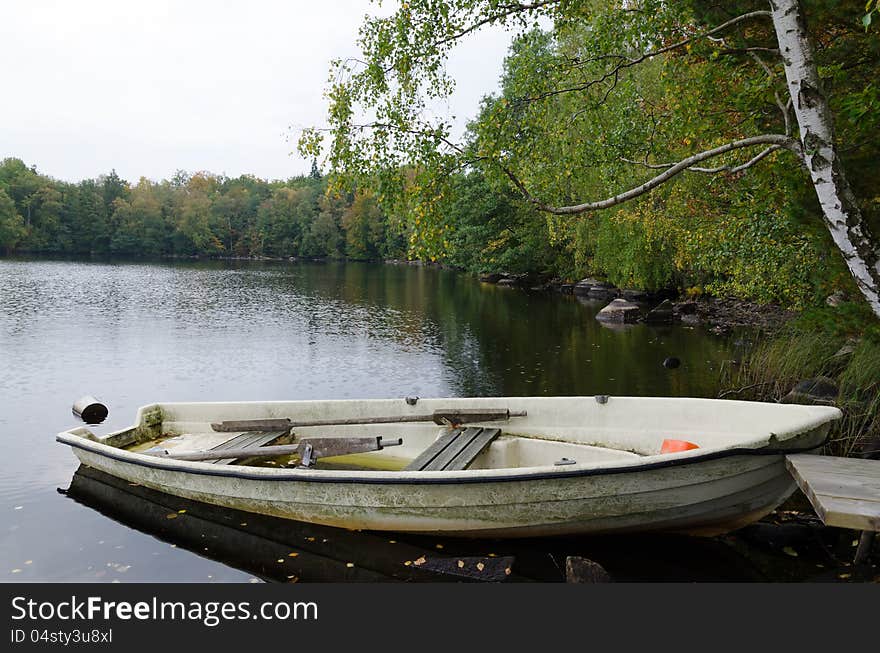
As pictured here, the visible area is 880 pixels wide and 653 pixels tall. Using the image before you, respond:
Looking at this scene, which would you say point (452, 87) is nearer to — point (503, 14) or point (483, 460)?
point (503, 14)

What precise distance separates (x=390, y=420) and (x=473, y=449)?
1.37 metres

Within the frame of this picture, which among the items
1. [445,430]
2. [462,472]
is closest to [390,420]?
[445,430]

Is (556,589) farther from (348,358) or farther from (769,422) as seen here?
(348,358)

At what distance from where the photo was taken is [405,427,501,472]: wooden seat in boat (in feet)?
20.2

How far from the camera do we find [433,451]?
259 inches

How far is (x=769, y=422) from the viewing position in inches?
232

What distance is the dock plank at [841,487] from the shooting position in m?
4.30

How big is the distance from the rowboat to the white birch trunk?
1.32 metres

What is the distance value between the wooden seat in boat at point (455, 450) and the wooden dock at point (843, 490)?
2.80 meters

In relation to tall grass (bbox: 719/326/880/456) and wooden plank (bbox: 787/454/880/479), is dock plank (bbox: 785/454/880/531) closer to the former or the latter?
wooden plank (bbox: 787/454/880/479)

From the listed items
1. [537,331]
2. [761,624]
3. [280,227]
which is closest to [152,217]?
[280,227]

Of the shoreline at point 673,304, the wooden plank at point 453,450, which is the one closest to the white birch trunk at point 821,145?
the wooden plank at point 453,450

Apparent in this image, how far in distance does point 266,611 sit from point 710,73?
7.37 metres

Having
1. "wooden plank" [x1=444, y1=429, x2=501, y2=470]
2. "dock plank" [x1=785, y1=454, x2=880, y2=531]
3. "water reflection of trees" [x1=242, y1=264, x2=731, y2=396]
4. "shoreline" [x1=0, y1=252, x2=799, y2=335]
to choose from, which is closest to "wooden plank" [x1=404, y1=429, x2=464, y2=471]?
"wooden plank" [x1=444, y1=429, x2=501, y2=470]
